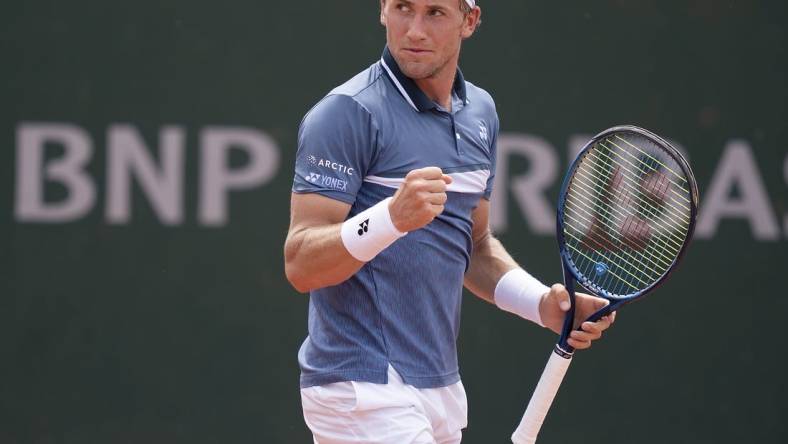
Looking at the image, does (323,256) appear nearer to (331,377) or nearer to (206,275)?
(331,377)

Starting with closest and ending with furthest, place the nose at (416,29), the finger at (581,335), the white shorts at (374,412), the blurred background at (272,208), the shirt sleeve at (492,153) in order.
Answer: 1. the white shorts at (374,412)
2. the nose at (416,29)
3. the finger at (581,335)
4. the shirt sleeve at (492,153)
5. the blurred background at (272,208)

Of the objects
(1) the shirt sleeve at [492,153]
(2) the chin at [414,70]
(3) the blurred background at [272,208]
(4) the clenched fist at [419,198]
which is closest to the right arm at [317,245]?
(4) the clenched fist at [419,198]

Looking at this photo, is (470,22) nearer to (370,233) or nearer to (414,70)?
(414,70)

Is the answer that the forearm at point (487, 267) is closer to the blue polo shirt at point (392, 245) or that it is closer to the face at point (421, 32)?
the blue polo shirt at point (392, 245)

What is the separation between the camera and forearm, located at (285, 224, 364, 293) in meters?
2.72

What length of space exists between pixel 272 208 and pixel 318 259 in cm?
211

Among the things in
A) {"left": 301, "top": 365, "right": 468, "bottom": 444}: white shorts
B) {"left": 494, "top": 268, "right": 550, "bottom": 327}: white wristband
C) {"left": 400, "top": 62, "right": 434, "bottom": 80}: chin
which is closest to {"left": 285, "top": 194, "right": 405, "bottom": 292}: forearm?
{"left": 301, "top": 365, "right": 468, "bottom": 444}: white shorts

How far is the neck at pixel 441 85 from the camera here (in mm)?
3043

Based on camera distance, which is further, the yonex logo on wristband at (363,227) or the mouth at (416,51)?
the mouth at (416,51)

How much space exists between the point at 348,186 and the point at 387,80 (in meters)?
0.33

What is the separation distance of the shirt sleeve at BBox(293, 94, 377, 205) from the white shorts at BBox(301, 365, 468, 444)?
1.42ft

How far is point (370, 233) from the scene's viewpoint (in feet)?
8.73

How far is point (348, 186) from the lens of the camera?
2.81 metres

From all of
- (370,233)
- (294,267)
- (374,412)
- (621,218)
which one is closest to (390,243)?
(370,233)
